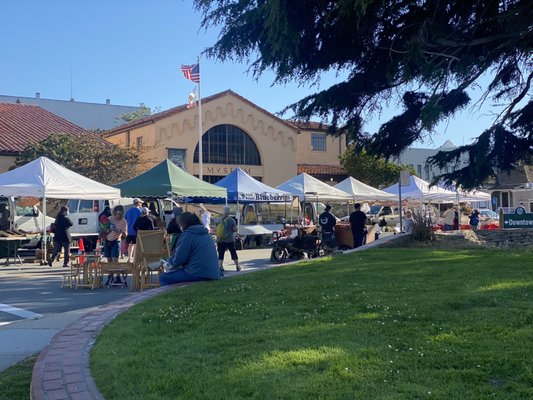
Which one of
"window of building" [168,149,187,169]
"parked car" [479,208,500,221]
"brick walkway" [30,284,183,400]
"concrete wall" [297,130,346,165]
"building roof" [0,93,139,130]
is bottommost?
"brick walkway" [30,284,183,400]

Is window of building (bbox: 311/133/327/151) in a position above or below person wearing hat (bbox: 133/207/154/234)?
above

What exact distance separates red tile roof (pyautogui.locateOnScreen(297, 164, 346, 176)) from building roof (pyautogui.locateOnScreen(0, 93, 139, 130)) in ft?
73.5

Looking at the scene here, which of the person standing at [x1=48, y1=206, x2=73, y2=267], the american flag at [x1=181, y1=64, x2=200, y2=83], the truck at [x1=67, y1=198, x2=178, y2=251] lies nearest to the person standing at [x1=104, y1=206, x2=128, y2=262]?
the person standing at [x1=48, y1=206, x2=73, y2=267]

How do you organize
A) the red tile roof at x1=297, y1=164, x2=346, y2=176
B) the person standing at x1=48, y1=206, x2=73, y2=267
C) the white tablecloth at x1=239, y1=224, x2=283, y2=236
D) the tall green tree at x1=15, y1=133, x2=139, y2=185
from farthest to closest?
the red tile roof at x1=297, y1=164, x2=346, y2=176
the tall green tree at x1=15, y1=133, x2=139, y2=185
the white tablecloth at x1=239, y1=224, x2=283, y2=236
the person standing at x1=48, y1=206, x2=73, y2=267

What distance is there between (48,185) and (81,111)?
4553 cm

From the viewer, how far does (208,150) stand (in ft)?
141

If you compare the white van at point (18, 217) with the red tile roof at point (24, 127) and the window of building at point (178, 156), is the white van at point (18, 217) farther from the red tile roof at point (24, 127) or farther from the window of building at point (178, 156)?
the window of building at point (178, 156)

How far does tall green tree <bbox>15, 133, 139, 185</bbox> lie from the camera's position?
3253 centimetres

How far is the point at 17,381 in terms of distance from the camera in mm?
5930

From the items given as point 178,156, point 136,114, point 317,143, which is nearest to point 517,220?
point 178,156

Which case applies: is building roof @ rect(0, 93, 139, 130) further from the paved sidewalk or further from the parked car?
the paved sidewalk

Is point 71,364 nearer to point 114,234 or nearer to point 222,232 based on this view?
point 114,234

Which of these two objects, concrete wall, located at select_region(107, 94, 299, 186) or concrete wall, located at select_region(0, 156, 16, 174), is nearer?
concrete wall, located at select_region(0, 156, 16, 174)

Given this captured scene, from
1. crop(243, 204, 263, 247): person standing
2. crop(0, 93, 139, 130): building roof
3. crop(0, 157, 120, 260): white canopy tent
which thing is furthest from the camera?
crop(0, 93, 139, 130): building roof
